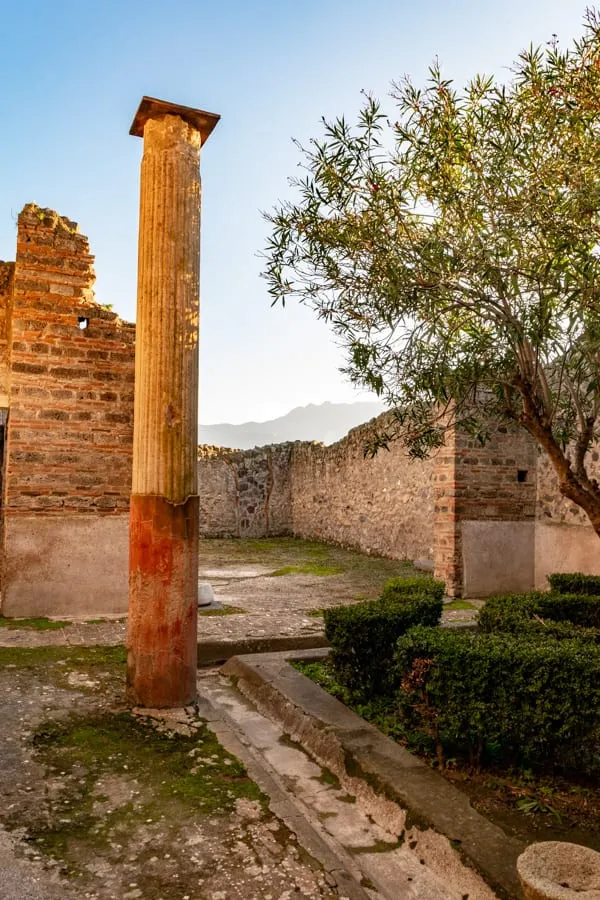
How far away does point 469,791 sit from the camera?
11.7 ft

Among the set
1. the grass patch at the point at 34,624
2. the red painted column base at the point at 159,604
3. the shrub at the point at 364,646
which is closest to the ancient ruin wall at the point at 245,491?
the grass patch at the point at 34,624

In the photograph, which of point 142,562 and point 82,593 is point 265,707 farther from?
point 82,593

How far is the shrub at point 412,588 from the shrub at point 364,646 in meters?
0.83

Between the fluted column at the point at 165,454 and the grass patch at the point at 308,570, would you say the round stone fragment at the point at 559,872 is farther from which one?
the grass patch at the point at 308,570

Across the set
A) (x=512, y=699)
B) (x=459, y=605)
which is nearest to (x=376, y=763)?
(x=512, y=699)

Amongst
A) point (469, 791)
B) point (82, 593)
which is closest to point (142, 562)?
point (469, 791)

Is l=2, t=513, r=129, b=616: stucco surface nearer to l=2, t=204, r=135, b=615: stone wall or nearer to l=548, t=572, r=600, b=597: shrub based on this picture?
l=2, t=204, r=135, b=615: stone wall

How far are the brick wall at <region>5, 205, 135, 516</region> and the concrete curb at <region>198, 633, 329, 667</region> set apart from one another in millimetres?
2461

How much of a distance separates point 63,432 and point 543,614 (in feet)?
18.1

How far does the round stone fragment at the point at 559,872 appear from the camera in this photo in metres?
2.30

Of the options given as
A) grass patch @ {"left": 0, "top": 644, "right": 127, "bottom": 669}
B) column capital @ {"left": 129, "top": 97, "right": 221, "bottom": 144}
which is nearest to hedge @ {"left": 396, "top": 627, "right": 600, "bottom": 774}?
grass patch @ {"left": 0, "top": 644, "right": 127, "bottom": 669}

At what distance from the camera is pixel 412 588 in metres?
6.25

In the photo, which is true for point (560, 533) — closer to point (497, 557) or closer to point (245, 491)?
point (497, 557)

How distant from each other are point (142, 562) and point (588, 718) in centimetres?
295
